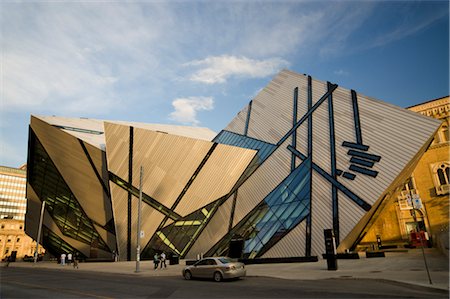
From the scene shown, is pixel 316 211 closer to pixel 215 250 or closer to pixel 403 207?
pixel 215 250

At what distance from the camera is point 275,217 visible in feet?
83.3

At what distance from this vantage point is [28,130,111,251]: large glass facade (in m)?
37.4

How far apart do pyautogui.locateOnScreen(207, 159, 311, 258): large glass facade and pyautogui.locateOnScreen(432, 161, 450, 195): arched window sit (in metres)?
23.4

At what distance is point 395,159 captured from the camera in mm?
21156

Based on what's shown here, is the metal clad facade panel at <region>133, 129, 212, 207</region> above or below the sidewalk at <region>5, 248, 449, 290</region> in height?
above

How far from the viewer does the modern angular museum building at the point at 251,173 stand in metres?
22.1

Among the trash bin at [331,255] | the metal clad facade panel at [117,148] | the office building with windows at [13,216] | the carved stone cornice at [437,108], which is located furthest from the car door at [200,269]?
the office building with windows at [13,216]

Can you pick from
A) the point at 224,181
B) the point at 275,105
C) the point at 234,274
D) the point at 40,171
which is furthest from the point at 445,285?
the point at 40,171

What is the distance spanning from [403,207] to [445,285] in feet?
114

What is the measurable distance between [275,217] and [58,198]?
3423 centimetres

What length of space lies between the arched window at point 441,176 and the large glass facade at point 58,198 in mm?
45450

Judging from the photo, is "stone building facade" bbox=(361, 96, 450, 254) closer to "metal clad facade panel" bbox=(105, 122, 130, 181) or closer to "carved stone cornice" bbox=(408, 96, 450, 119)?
"carved stone cornice" bbox=(408, 96, 450, 119)

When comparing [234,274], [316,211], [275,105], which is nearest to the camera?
[234,274]

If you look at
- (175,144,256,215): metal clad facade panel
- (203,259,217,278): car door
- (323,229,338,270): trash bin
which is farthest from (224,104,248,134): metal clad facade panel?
(203,259,217,278): car door
